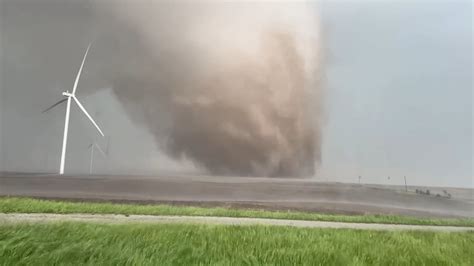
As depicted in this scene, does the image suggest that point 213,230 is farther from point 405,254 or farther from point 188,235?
point 405,254

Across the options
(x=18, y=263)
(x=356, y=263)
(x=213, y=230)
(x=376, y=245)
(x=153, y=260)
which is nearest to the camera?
(x=18, y=263)

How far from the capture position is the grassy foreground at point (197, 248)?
12023mm

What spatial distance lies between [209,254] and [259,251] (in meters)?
2.15

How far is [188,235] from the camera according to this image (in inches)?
706

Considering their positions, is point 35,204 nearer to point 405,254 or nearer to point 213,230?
point 213,230

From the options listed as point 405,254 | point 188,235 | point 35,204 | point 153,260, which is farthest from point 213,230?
point 35,204

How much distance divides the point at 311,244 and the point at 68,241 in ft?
33.2

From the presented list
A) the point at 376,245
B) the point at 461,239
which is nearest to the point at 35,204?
the point at 376,245

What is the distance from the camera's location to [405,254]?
1602 cm

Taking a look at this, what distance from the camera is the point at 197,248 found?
47.8 ft

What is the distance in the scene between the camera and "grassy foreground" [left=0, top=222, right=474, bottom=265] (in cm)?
1202

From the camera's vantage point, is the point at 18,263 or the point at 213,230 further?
the point at 213,230

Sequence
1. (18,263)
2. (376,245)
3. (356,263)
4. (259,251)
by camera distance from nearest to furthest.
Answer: (18,263) → (356,263) → (259,251) → (376,245)

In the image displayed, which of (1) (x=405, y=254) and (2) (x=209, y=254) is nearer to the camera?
(2) (x=209, y=254)
